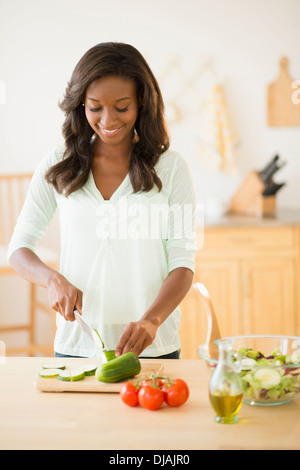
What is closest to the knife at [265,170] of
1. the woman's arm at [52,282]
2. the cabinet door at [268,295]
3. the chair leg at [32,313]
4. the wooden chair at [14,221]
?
the cabinet door at [268,295]

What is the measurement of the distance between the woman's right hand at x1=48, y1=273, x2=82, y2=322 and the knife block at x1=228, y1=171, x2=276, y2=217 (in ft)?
7.30

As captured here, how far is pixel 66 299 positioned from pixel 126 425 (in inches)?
15.6

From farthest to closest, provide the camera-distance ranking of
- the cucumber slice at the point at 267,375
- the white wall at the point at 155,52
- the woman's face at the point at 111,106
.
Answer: the white wall at the point at 155,52, the woman's face at the point at 111,106, the cucumber slice at the point at 267,375

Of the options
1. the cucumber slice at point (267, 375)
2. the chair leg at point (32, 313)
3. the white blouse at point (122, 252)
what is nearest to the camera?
the cucumber slice at point (267, 375)

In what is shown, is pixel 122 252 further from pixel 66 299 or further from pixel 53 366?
pixel 53 366

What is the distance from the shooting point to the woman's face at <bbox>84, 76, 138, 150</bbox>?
5.35ft

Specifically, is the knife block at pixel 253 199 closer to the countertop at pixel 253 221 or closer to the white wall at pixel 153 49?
the countertop at pixel 253 221

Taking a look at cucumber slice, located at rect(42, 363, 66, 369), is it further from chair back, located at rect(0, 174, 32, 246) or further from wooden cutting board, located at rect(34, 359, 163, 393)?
chair back, located at rect(0, 174, 32, 246)

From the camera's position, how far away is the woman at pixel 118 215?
66.6 inches

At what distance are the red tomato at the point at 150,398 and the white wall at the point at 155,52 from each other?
2.75 metres

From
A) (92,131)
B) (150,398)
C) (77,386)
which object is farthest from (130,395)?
(92,131)

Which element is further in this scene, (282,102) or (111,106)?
(282,102)

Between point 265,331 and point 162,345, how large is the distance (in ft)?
6.10

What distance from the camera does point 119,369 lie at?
55.2 inches
